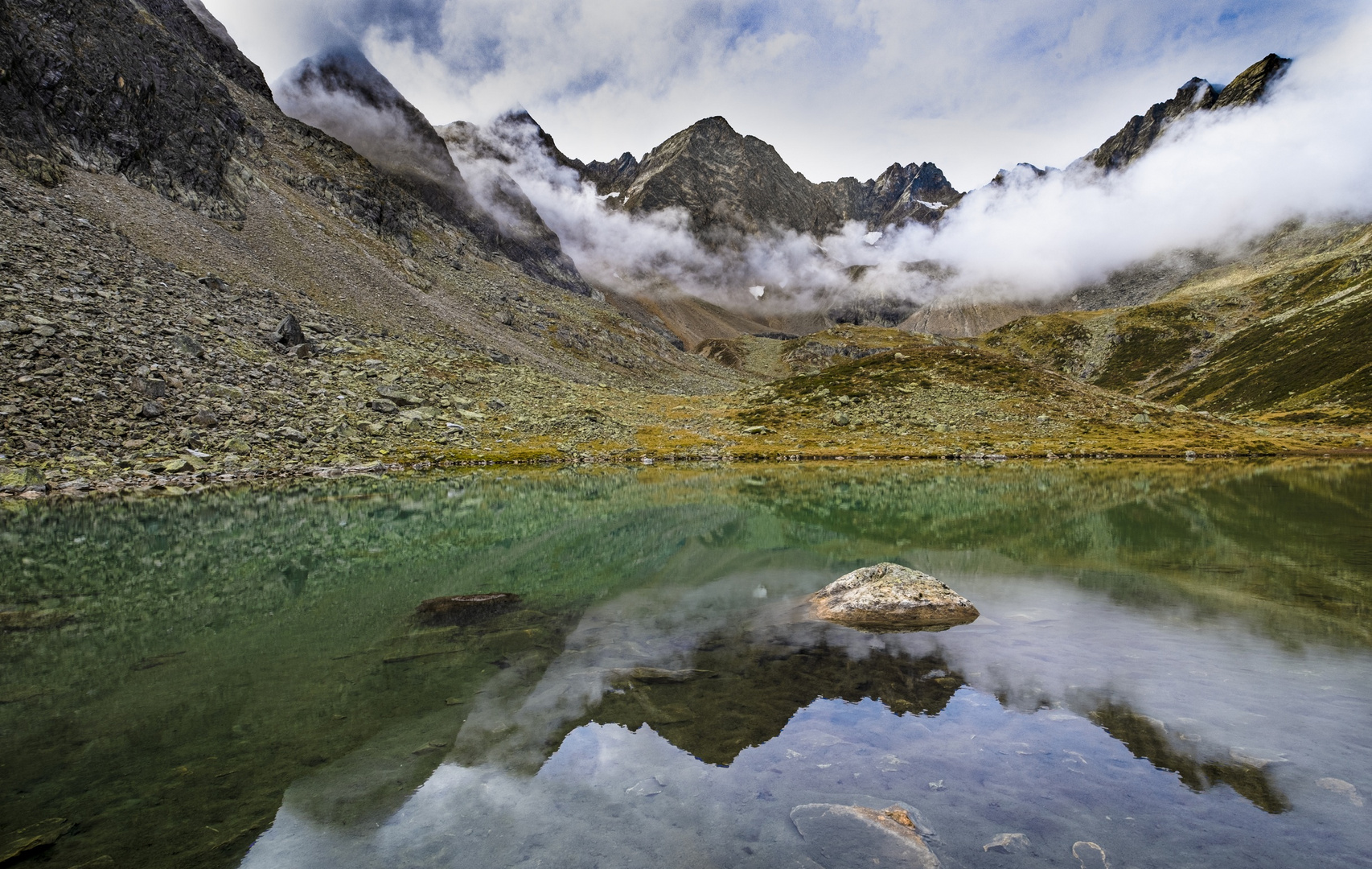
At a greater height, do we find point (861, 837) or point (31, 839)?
point (861, 837)

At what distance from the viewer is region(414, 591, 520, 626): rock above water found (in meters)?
17.0

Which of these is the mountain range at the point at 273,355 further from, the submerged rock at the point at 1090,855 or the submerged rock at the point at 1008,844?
the submerged rock at the point at 1090,855

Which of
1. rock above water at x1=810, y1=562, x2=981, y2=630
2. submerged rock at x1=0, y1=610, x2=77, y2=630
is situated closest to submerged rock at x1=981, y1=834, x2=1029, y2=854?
rock above water at x1=810, y1=562, x2=981, y2=630

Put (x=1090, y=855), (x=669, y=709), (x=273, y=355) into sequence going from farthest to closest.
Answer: (x=273, y=355) → (x=669, y=709) → (x=1090, y=855)

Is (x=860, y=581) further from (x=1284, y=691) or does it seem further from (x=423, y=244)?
(x=423, y=244)

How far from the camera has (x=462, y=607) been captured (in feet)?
59.0

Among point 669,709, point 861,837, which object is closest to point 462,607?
point 669,709

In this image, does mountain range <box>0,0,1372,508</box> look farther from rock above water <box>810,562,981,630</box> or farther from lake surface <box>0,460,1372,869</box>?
rock above water <box>810,562,981,630</box>

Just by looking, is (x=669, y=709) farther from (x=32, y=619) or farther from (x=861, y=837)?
(x=32, y=619)

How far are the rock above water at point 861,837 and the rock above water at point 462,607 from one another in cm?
1128

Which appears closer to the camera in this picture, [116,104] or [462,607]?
[462,607]

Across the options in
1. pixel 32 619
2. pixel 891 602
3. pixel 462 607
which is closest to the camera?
pixel 32 619

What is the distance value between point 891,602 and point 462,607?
11666 millimetres

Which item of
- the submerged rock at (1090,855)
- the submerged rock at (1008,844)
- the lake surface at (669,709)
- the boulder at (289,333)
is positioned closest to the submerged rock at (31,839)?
the lake surface at (669,709)
